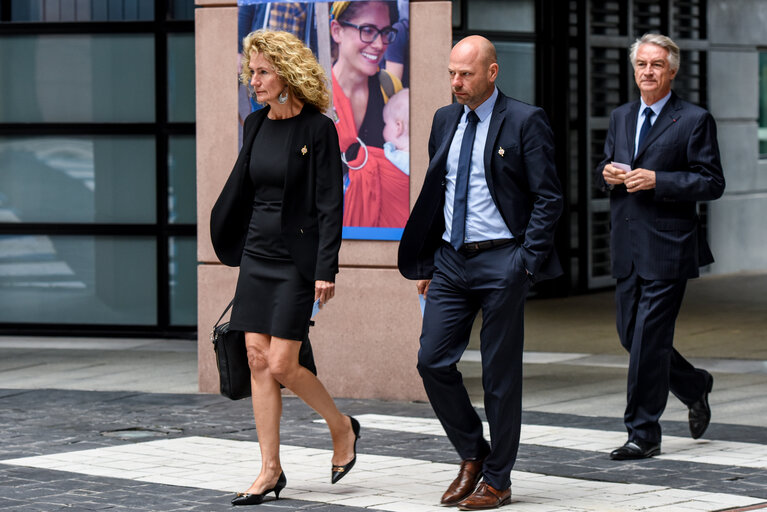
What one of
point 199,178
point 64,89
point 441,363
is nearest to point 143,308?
point 64,89

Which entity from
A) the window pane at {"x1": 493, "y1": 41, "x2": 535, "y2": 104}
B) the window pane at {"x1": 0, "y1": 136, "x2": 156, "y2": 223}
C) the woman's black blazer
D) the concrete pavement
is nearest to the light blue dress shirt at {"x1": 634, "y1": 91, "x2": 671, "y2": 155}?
the concrete pavement

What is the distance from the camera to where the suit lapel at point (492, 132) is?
20.3 feet

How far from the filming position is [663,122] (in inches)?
295

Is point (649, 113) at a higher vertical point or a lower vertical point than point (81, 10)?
lower

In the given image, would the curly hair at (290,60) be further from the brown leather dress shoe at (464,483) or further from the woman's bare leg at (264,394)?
the brown leather dress shoe at (464,483)

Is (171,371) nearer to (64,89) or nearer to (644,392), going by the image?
(64,89)

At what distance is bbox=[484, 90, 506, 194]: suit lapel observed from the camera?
20.3ft

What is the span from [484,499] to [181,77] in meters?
7.70

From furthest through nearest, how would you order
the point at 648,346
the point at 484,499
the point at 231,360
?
the point at 648,346, the point at 231,360, the point at 484,499

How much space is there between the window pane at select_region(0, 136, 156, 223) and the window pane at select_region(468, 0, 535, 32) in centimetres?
388

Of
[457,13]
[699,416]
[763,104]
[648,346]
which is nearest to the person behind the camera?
[648,346]

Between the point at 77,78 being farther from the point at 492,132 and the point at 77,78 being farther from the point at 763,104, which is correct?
the point at 763,104

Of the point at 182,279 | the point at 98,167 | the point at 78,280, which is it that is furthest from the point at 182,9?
the point at 78,280

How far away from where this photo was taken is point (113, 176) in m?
13.3
